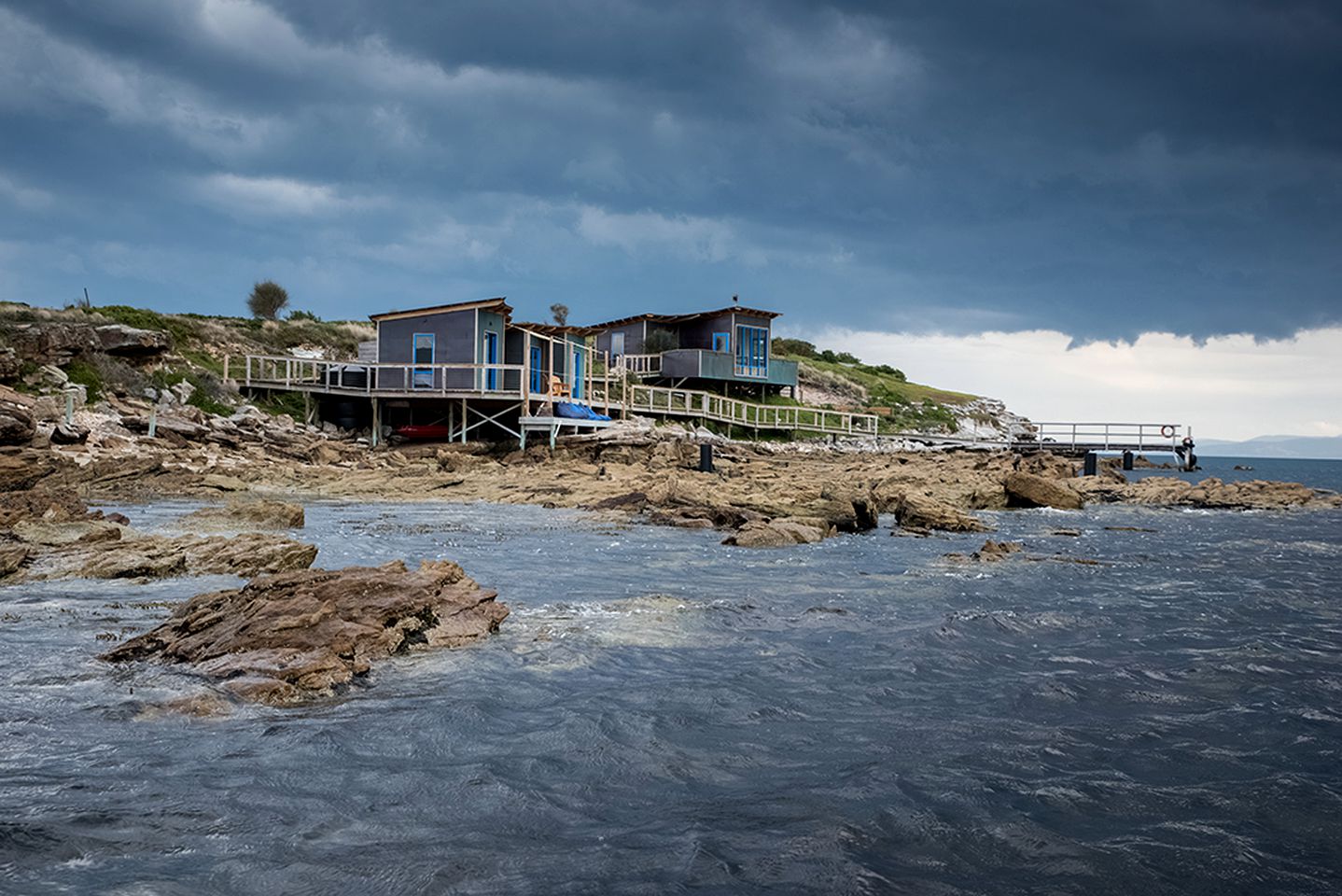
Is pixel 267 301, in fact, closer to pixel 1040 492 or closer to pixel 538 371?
pixel 538 371

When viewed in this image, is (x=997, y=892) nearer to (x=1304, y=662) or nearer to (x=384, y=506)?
(x=1304, y=662)

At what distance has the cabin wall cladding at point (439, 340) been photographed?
3731cm

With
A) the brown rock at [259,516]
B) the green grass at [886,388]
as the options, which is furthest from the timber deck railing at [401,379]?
the green grass at [886,388]

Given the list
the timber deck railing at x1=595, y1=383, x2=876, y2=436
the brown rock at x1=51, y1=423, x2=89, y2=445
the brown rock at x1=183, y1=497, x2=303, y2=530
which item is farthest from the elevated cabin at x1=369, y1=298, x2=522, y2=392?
the brown rock at x1=183, y1=497, x2=303, y2=530

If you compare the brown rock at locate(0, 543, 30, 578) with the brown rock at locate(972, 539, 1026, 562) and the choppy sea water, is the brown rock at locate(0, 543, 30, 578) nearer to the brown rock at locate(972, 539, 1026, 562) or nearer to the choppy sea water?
the choppy sea water

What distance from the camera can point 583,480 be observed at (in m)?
28.4

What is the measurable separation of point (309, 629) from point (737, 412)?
133 feet

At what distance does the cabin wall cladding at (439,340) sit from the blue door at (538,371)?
2.84 m

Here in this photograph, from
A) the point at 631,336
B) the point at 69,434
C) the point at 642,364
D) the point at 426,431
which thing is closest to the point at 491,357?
the point at 426,431

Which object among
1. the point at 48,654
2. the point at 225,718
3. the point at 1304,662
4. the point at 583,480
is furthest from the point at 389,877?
the point at 583,480

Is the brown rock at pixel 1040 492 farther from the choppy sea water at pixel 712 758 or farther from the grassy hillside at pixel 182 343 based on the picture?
the grassy hillside at pixel 182 343

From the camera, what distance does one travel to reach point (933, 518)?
20578 millimetres

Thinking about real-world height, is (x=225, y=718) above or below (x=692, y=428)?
below

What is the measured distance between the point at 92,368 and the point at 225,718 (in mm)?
33211
